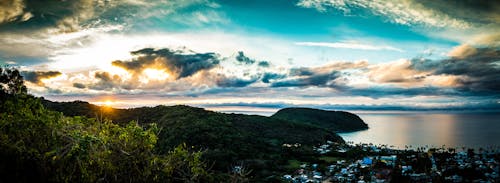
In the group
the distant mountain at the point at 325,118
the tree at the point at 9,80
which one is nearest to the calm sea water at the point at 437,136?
the distant mountain at the point at 325,118

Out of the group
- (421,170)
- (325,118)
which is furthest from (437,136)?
(421,170)

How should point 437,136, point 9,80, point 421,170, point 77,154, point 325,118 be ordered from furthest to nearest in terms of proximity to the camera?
point 325,118 → point 437,136 → point 421,170 → point 9,80 → point 77,154

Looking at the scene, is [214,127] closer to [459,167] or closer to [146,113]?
[146,113]

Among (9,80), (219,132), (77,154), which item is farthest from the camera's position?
(219,132)

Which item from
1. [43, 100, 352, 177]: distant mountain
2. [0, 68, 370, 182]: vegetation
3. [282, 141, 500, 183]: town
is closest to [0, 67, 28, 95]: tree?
[0, 68, 370, 182]: vegetation

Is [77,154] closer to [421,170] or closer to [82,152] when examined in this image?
[82,152]

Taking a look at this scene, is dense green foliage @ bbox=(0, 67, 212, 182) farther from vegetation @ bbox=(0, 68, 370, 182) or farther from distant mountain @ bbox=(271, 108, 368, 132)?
distant mountain @ bbox=(271, 108, 368, 132)

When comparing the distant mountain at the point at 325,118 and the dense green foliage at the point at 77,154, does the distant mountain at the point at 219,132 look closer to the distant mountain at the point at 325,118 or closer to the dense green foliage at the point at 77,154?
the dense green foliage at the point at 77,154
